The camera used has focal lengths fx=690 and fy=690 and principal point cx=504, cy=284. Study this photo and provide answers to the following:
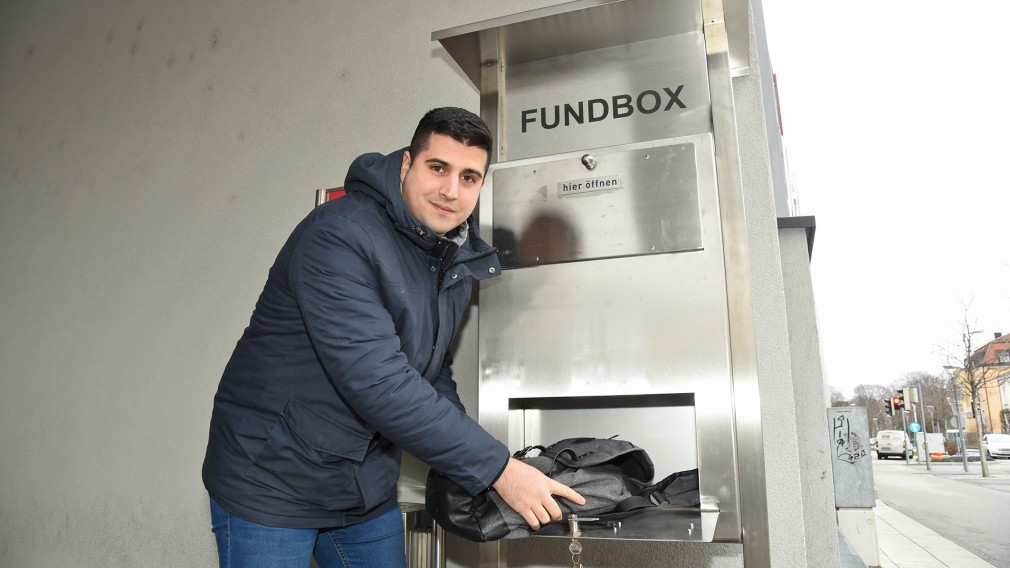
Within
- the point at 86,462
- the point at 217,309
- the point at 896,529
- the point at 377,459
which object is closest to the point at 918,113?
the point at 896,529

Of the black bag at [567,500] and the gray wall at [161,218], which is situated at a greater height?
the gray wall at [161,218]

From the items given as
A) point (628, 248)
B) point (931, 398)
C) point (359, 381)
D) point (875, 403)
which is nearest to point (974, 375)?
point (931, 398)

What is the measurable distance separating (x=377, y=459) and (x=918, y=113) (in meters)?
1.70

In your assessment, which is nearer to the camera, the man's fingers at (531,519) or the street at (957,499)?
the man's fingers at (531,519)

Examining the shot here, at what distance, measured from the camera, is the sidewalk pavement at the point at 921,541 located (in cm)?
168

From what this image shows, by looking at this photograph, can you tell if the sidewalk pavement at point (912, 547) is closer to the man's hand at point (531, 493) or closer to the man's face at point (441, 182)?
the man's hand at point (531, 493)

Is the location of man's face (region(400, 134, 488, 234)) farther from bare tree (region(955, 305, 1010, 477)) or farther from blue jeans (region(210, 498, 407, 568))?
bare tree (region(955, 305, 1010, 477))

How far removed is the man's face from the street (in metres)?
1.33

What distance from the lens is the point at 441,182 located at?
1378 mm

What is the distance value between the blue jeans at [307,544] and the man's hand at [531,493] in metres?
0.39

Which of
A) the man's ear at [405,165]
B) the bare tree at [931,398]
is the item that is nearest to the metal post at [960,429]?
the bare tree at [931,398]

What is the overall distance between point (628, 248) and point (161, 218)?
1.96 metres

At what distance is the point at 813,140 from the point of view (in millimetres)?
2102

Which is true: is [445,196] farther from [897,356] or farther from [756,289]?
[897,356]
